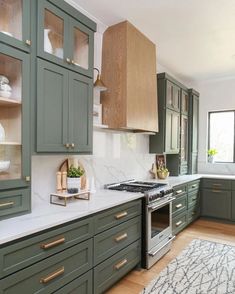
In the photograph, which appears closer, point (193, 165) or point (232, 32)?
point (232, 32)

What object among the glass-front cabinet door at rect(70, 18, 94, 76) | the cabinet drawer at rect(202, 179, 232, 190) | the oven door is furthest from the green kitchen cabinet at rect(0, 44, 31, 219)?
the cabinet drawer at rect(202, 179, 232, 190)

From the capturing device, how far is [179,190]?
375 centimetres

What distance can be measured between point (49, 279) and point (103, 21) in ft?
9.30

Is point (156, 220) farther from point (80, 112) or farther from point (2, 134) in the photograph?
point (2, 134)

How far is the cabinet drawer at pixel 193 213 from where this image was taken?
13.7 ft

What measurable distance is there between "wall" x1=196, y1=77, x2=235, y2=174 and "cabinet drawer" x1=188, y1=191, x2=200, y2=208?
98 cm

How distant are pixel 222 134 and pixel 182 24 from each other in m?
3.00

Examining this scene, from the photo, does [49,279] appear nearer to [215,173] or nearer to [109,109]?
[109,109]

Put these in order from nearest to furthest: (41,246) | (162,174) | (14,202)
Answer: (41,246), (14,202), (162,174)

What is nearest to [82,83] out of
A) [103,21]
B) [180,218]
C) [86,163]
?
[86,163]

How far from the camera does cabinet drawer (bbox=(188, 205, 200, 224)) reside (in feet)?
13.7

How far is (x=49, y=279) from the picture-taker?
1.59 m

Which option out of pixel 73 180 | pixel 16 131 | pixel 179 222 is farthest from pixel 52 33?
pixel 179 222

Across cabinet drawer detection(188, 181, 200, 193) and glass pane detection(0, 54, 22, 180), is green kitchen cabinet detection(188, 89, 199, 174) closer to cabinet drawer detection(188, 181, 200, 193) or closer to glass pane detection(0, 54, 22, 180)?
cabinet drawer detection(188, 181, 200, 193)
